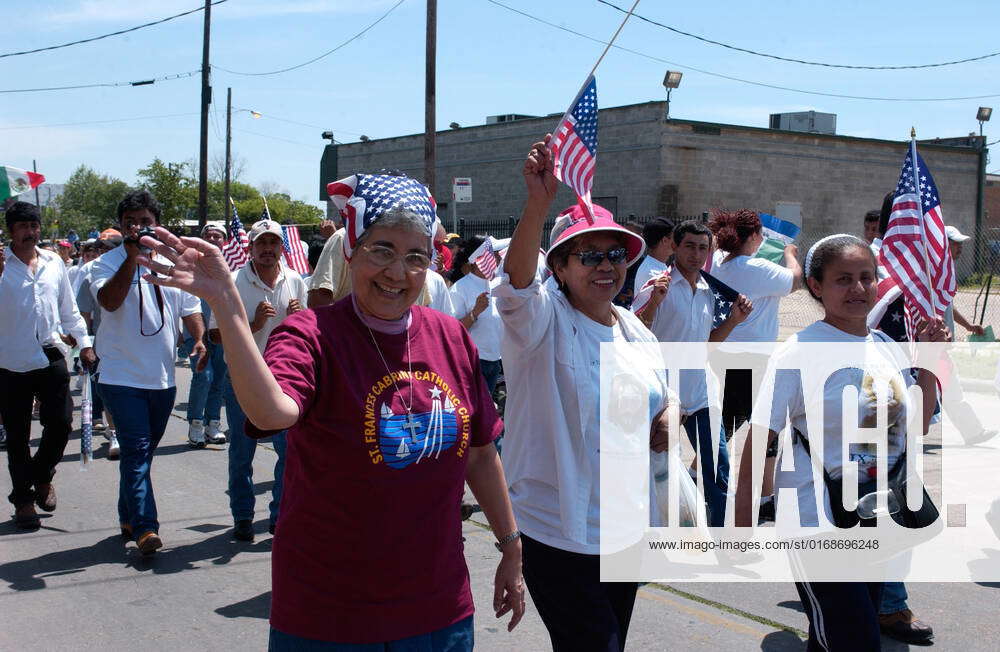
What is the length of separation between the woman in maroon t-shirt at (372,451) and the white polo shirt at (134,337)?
12.7 ft

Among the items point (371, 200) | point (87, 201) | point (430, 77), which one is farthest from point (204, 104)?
point (87, 201)

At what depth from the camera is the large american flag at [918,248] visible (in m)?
5.29

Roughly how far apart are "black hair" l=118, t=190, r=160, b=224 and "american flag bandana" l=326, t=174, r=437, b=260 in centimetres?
361

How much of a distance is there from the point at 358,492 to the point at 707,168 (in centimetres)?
2730

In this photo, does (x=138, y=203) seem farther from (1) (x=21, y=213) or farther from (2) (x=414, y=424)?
(2) (x=414, y=424)

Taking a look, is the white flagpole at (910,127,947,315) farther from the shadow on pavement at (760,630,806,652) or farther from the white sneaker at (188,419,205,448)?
the white sneaker at (188,419,205,448)

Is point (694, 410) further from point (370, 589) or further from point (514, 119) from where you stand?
point (514, 119)

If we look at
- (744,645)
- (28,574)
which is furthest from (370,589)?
(28,574)

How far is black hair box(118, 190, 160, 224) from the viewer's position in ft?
20.2

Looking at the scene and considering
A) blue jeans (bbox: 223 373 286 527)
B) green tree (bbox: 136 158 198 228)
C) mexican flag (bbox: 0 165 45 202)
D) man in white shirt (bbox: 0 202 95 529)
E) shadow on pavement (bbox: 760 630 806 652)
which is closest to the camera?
shadow on pavement (bbox: 760 630 806 652)

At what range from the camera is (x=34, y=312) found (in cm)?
739

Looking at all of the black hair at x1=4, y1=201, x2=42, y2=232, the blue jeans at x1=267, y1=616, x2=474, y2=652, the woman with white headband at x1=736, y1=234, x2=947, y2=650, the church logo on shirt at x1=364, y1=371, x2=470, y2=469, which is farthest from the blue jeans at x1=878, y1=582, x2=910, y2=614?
the black hair at x1=4, y1=201, x2=42, y2=232

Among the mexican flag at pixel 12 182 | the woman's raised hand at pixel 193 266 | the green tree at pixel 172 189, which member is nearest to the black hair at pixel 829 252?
the woman's raised hand at pixel 193 266

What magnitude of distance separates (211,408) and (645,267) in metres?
5.03
